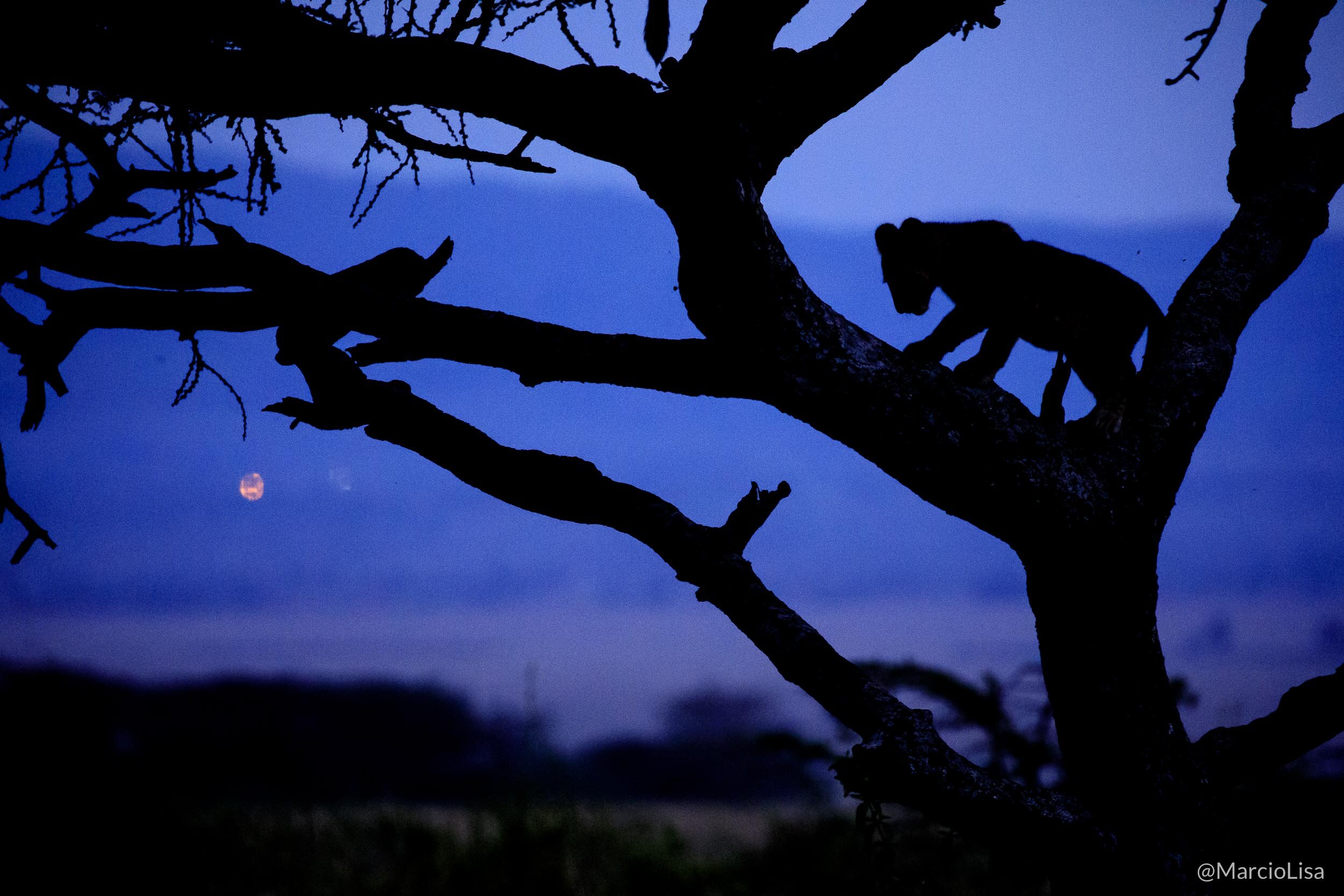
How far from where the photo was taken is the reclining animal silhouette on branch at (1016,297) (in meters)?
3.94

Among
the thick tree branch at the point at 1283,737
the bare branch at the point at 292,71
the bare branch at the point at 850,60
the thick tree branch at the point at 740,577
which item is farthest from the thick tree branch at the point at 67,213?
the thick tree branch at the point at 1283,737

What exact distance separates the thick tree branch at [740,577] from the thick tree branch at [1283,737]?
0.98 m

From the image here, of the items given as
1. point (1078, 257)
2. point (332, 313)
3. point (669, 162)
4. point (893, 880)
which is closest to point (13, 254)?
point (332, 313)

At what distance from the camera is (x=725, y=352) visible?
2502 millimetres

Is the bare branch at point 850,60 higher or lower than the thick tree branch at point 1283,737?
higher

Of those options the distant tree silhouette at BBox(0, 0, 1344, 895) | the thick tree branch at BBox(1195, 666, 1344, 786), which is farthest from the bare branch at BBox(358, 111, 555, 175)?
the thick tree branch at BBox(1195, 666, 1344, 786)

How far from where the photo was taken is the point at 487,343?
8.23 ft

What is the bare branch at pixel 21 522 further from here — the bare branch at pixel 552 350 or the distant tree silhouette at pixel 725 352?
the bare branch at pixel 552 350

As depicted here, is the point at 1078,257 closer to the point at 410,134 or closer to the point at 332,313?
the point at 410,134

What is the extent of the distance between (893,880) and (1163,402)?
2019 millimetres

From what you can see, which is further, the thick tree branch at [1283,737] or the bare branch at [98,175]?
the thick tree branch at [1283,737]

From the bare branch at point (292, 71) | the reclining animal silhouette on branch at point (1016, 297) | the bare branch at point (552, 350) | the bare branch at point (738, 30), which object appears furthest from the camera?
the reclining animal silhouette on branch at point (1016, 297)

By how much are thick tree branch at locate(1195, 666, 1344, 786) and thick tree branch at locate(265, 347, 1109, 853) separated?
38.4 inches

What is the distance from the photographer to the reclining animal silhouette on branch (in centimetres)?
394
